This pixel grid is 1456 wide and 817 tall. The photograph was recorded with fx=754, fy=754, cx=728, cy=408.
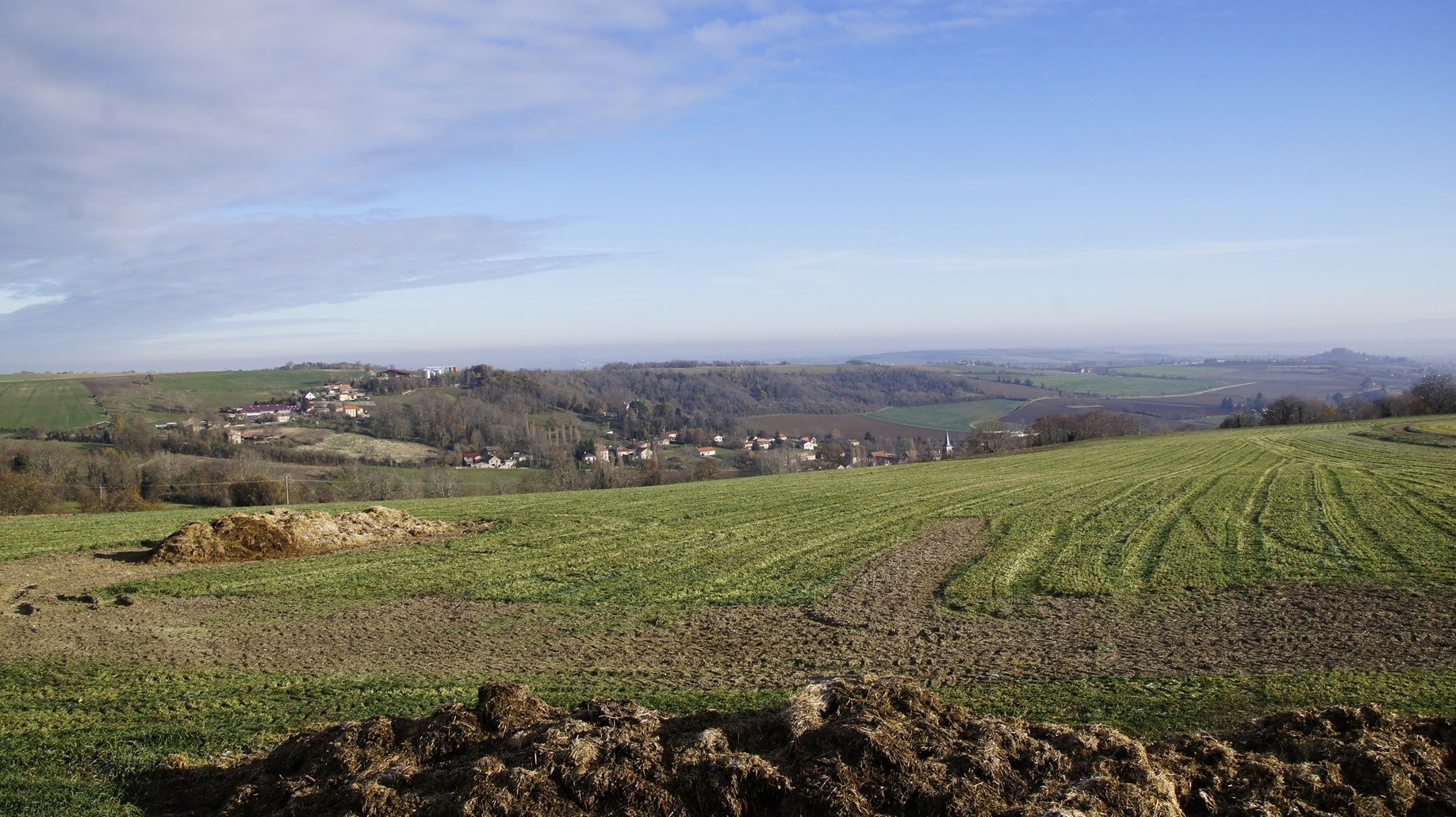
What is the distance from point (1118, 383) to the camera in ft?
485

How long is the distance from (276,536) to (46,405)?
7236 cm

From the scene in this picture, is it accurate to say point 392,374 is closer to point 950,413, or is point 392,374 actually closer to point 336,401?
point 336,401

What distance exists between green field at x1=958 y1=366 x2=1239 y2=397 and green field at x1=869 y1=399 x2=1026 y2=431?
19.1m

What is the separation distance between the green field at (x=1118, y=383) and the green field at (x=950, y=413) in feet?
62.8

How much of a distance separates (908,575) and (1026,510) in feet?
29.9

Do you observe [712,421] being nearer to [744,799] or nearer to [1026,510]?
[1026,510]

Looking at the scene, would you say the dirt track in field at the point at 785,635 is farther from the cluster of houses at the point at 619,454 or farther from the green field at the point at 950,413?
→ the green field at the point at 950,413

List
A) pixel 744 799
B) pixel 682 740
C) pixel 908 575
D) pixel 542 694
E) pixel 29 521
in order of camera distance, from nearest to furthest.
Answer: pixel 744 799, pixel 682 740, pixel 542 694, pixel 908 575, pixel 29 521

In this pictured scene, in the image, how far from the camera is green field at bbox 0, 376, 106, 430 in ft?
204

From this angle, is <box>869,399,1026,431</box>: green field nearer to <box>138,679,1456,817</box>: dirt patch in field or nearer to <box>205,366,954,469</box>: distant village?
<box>205,366,954,469</box>: distant village

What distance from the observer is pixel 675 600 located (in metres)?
13.9

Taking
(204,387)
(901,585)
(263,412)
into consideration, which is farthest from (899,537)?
(204,387)

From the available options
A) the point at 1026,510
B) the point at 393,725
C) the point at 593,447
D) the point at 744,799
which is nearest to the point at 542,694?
the point at 393,725

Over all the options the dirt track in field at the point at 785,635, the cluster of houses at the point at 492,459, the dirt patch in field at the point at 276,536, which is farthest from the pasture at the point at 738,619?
the cluster of houses at the point at 492,459
